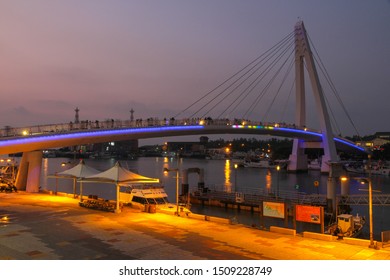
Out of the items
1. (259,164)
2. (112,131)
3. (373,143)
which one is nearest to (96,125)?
(112,131)

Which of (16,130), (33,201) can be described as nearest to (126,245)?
(33,201)

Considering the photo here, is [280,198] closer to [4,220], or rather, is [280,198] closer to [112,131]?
[112,131]

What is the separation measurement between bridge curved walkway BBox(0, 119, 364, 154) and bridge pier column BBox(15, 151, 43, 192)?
43.1 inches

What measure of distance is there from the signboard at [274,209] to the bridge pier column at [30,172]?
56.5 feet

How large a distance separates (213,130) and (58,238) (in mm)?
34111

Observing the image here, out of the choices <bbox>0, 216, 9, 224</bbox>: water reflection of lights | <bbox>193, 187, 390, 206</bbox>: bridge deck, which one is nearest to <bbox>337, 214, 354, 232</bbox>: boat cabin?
<bbox>193, 187, 390, 206</bbox>: bridge deck

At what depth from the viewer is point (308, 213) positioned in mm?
13828

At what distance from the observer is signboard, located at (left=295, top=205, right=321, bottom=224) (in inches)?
533

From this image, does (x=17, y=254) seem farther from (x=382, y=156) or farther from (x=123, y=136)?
(x=382, y=156)

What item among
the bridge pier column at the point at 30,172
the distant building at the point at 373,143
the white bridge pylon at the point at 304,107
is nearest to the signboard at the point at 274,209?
the bridge pier column at the point at 30,172

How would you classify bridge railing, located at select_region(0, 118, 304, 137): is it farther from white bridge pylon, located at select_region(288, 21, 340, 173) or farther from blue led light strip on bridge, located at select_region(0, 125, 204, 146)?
white bridge pylon, located at select_region(288, 21, 340, 173)

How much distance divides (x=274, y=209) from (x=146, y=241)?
5.60 meters

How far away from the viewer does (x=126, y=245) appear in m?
11.2

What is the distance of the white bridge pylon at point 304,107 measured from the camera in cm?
5553
